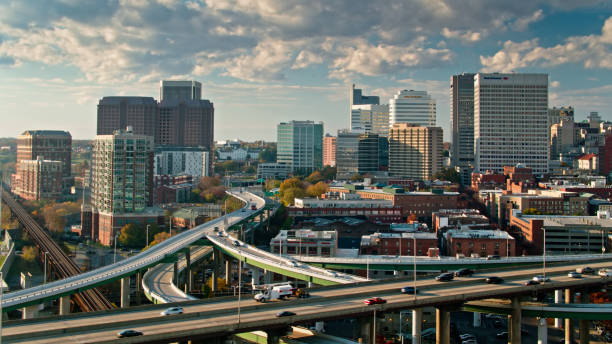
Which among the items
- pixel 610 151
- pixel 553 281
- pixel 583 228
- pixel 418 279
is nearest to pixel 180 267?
pixel 418 279

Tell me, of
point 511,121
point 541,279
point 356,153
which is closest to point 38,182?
point 356,153

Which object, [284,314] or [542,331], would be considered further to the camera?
[542,331]

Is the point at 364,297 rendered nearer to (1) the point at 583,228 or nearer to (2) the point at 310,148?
(1) the point at 583,228

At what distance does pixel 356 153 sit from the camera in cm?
15200

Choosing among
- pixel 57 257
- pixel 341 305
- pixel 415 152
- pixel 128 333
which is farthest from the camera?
pixel 415 152

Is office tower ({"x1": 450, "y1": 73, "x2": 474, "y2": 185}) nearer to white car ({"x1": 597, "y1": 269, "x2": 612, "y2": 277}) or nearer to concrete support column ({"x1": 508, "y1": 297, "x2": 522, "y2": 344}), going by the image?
white car ({"x1": 597, "y1": 269, "x2": 612, "y2": 277})

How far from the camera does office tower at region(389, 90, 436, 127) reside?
177m

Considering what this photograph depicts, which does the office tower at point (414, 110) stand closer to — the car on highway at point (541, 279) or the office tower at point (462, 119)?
the office tower at point (462, 119)

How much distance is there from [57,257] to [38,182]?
4583 centimetres

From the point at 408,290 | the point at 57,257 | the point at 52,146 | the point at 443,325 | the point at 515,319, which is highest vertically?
the point at 52,146

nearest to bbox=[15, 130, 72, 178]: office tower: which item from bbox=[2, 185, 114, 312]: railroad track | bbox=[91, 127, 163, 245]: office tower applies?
bbox=[2, 185, 114, 312]: railroad track

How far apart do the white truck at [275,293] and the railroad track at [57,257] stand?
17.6 meters

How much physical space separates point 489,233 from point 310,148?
366ft

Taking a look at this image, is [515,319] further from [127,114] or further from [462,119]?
[127,114]
